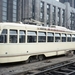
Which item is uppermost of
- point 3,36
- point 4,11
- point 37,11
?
point 37,11

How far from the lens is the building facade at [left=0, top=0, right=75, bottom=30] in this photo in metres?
45.4

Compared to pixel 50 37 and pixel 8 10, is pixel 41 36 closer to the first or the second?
pixel 50 37

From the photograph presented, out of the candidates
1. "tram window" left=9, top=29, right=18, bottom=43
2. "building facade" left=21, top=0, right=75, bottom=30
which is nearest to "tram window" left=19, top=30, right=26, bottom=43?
"tram window" left=9, top=29, right=18, bottom=43

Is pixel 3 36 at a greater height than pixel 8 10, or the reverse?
pixel 8 10

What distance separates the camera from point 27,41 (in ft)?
38.1

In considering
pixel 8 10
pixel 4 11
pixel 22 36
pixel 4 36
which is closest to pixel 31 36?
pixel 22 36

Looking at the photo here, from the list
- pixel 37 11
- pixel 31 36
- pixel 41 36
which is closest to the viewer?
pixel 31 36

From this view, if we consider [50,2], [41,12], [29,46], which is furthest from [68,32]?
[50,2]

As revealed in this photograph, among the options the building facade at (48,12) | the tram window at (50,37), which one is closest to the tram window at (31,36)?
the tram window at (50,37)

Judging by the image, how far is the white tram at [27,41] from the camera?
10500 millimetres

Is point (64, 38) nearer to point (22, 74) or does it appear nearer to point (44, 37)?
point (44, 37)

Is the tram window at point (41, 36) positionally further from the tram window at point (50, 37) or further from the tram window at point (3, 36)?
the tram window at point (3, 36)

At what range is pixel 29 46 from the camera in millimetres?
11680

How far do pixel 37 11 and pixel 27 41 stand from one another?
40647mm
